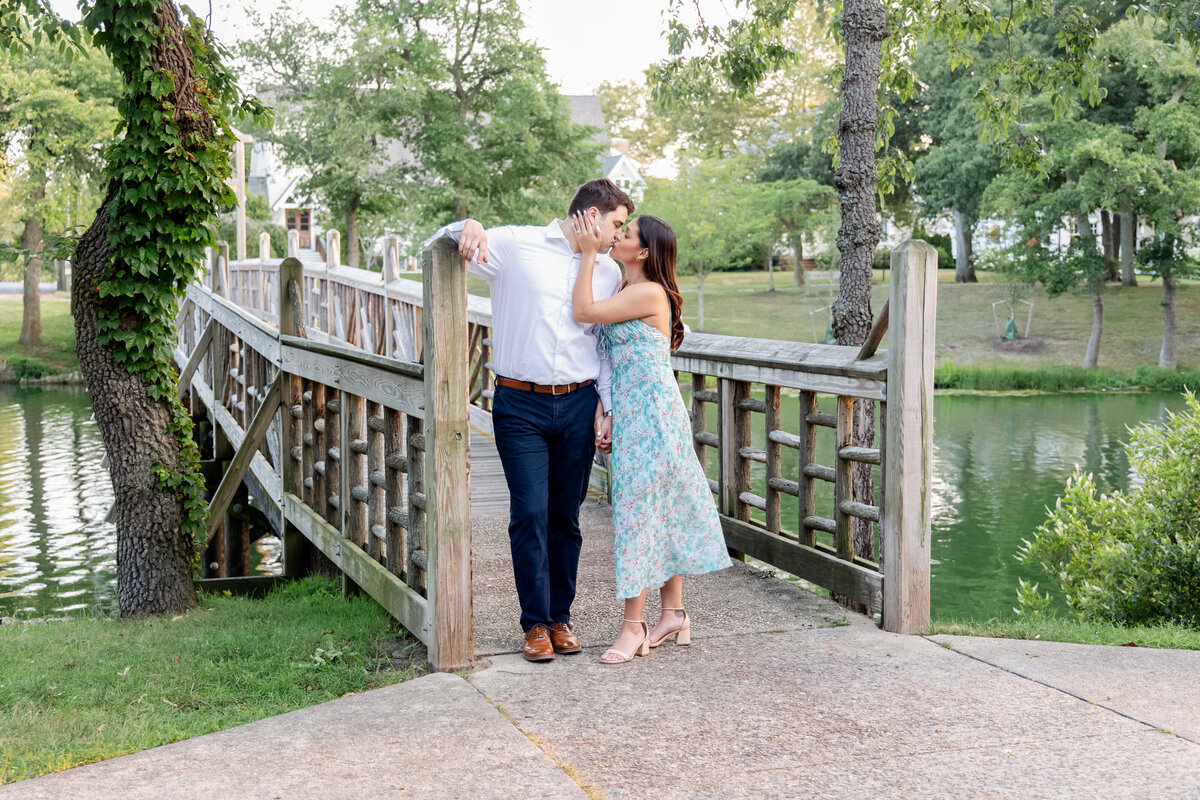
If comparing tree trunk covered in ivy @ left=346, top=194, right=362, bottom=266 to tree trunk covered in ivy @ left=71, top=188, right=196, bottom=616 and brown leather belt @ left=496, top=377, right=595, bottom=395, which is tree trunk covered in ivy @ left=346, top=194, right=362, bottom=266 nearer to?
tree trunk covered in ivy @ left=71, top=188, right=196, bottom=616

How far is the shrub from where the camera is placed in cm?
4018

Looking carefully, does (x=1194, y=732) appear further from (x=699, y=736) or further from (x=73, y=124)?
(x=73, y=124)

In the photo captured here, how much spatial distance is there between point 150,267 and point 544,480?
3573 mm

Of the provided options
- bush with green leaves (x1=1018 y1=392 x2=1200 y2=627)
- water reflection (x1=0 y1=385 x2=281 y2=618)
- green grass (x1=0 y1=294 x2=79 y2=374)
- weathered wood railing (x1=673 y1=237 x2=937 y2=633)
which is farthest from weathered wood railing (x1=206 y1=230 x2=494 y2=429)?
green grass (x1=0 y1=294 x2=79 y2=374)

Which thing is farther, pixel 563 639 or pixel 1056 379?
pixel 1056 379

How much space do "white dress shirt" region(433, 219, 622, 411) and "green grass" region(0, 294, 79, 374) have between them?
38826mm

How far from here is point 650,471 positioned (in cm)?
486

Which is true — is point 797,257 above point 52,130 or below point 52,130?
below

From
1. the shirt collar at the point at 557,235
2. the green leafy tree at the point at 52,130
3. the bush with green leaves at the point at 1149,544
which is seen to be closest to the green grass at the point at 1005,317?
the green leafy tree at the point at 52,130

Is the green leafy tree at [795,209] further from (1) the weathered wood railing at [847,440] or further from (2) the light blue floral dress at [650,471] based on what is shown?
(2) the light blue floral dress at [650,471]

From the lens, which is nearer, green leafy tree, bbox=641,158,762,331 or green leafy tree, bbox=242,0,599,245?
green leafy tree, bbox=242,0,599,245

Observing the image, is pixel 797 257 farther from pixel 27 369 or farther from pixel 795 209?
pixel 27 369

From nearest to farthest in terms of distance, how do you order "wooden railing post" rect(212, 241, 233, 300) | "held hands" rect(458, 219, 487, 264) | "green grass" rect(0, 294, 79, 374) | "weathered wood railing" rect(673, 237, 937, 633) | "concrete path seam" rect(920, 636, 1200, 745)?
"concrete path seam" rect(920, 636, 1200, 745)
"held hands" rect(458, 219, 487, 264)
"weathered wood railing" rect(673, 237, 937, 633)
"wooden railing post" rect(212, 241, 233, 300)
"green grass" rect(0, 294, 79, 374)

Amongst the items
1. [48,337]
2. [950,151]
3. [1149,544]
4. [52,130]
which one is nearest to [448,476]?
[1149,544]
